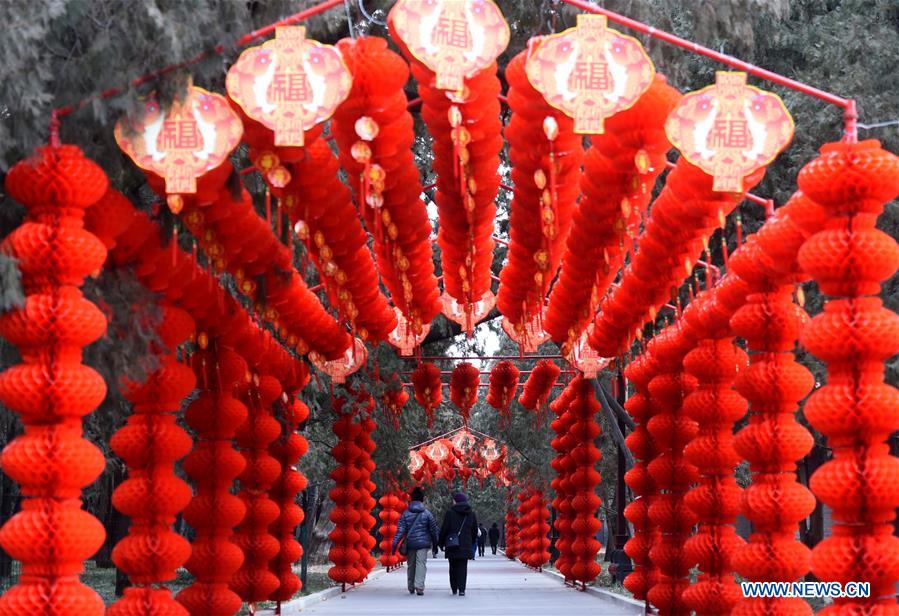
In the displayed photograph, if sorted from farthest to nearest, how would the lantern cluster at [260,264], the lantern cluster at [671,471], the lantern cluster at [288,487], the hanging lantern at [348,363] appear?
the hanging lantern at [348,363]
the lantern cluster at [288,487]
the lantern cluster at [671,471]
the lantern cluster at [260,264]

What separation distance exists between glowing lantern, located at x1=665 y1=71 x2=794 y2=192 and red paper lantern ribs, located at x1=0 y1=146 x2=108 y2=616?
343 centimetres

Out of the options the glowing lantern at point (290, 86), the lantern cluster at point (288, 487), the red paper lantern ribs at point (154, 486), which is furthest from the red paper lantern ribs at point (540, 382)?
the glowing lantern at point (290, 86)

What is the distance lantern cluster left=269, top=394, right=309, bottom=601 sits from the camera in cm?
1477

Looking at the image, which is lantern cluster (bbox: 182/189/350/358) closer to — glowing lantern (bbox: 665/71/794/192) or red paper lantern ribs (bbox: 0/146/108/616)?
red paper lantern ribs (bbox: 0/146/108/616)

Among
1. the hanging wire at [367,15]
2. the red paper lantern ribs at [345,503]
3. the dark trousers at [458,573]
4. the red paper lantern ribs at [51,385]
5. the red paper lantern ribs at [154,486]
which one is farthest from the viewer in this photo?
the red paper lantern ribs at [345,503]

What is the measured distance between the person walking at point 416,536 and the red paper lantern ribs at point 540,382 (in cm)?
267

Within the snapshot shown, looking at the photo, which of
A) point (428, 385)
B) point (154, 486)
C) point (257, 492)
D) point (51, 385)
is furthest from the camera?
point (428, 385)

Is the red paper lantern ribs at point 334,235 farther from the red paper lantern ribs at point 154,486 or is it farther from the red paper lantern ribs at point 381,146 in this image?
the red paper lantern ribs at point 154,486

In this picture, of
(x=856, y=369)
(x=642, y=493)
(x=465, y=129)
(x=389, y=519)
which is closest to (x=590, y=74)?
(x=465, y=129)

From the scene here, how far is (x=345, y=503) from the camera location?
21.0 m

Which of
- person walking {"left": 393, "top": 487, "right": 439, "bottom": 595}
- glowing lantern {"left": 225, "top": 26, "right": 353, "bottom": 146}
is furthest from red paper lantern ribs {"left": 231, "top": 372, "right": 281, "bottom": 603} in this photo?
glowing lantern {"left": 225, "top": 26, "right": 353, "bottom": 146}

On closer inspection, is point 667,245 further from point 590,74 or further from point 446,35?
point 446,35

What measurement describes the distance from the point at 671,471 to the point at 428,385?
23.0 feet

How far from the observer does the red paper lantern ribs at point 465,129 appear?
6.97 m
